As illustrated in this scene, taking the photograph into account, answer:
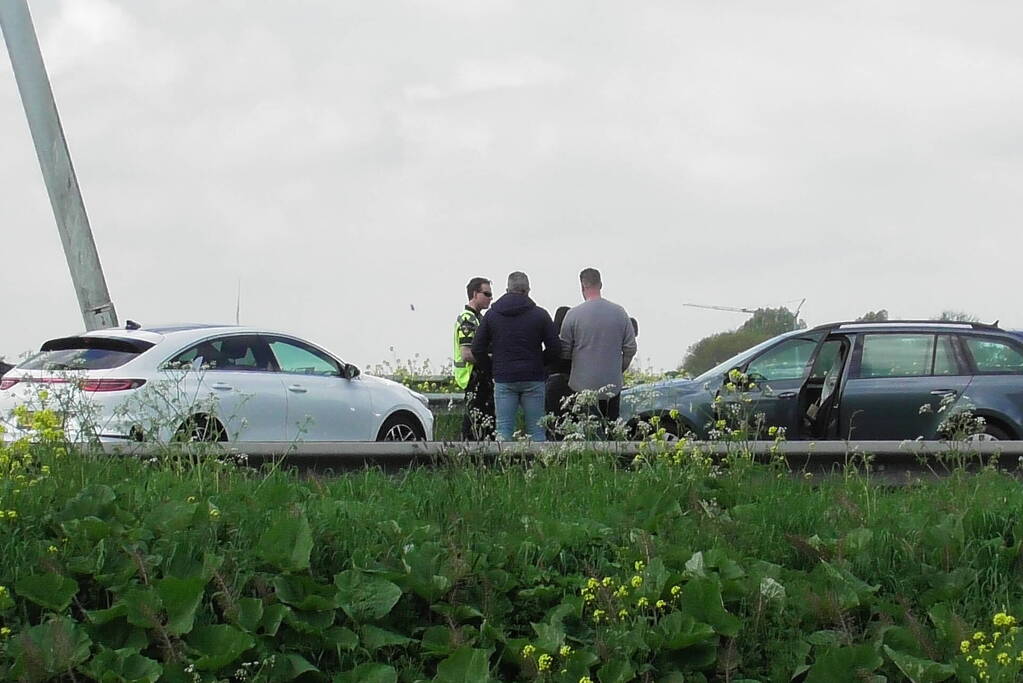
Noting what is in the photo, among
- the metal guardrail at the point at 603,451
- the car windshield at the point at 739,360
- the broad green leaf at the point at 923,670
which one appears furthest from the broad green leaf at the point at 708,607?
the car windshield at the point at 739,360

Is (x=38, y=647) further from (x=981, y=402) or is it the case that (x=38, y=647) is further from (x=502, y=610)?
(x=981, y=402)

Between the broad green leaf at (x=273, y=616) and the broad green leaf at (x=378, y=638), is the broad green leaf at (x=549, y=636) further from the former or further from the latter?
the broad green leaf at (x=273, y=616)

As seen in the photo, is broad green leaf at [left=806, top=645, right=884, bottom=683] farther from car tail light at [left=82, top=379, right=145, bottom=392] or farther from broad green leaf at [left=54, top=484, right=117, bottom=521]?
car tail light at [left=82, top=379, right=145, bottom=392]

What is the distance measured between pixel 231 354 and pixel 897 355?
6467mm

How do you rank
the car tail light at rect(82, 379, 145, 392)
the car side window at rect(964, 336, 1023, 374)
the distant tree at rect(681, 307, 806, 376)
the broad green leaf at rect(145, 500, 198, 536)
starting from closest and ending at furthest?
1. the broad green leaf at rect(145, 500, 198, 536)
2. the car tail light at rect(82, 379, 145, 392)
3. the car side window at rect(964, 336, 1023, 374)
4. the distant tree at rect(681, 307, 806, 376)

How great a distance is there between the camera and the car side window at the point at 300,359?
49.1 feet

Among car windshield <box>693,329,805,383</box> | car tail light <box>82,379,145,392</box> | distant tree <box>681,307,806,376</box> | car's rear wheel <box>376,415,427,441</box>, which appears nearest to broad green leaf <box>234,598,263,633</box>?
car tail light <box>82,379,145,392</box>

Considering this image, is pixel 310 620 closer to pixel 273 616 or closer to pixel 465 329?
pixel 273 616

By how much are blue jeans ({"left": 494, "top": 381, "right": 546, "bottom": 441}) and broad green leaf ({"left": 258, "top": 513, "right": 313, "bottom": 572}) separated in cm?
770

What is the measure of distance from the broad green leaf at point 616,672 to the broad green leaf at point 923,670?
100cm

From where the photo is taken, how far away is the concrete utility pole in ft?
50.2

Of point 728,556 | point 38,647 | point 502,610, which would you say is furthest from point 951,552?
point 38,647

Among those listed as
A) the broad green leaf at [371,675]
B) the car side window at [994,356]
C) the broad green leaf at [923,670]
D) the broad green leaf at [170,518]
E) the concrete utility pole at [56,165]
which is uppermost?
the concrete utility pole at [56,165]

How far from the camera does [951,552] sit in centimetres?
627
